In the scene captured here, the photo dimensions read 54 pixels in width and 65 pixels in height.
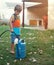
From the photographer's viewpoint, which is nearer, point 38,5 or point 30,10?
point 38,5

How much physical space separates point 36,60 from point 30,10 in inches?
731

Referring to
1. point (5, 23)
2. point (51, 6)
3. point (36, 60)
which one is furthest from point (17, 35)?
point (5, 23)

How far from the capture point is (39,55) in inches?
248

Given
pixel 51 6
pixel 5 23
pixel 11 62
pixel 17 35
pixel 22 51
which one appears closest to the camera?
pixel 11 62

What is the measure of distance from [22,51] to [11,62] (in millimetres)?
486

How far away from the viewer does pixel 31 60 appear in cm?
570

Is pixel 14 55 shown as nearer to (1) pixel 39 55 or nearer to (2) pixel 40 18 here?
(1) pixel 39 55

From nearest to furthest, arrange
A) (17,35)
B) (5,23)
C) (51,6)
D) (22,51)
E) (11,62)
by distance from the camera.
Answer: (11,62)
(22,51)
(17,35)
(51,6)
(5,23)

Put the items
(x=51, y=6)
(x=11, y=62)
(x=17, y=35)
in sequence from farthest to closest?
(x=51, y=6), (x=17, y=35), (x=11, y=62)

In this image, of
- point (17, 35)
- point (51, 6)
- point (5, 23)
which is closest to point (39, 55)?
point (17, 35)

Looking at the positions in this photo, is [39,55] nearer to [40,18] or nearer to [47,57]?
[47,57]

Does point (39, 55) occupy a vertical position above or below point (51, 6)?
below

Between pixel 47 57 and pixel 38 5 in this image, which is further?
pixel 38 5

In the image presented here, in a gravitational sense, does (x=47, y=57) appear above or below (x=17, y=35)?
below
